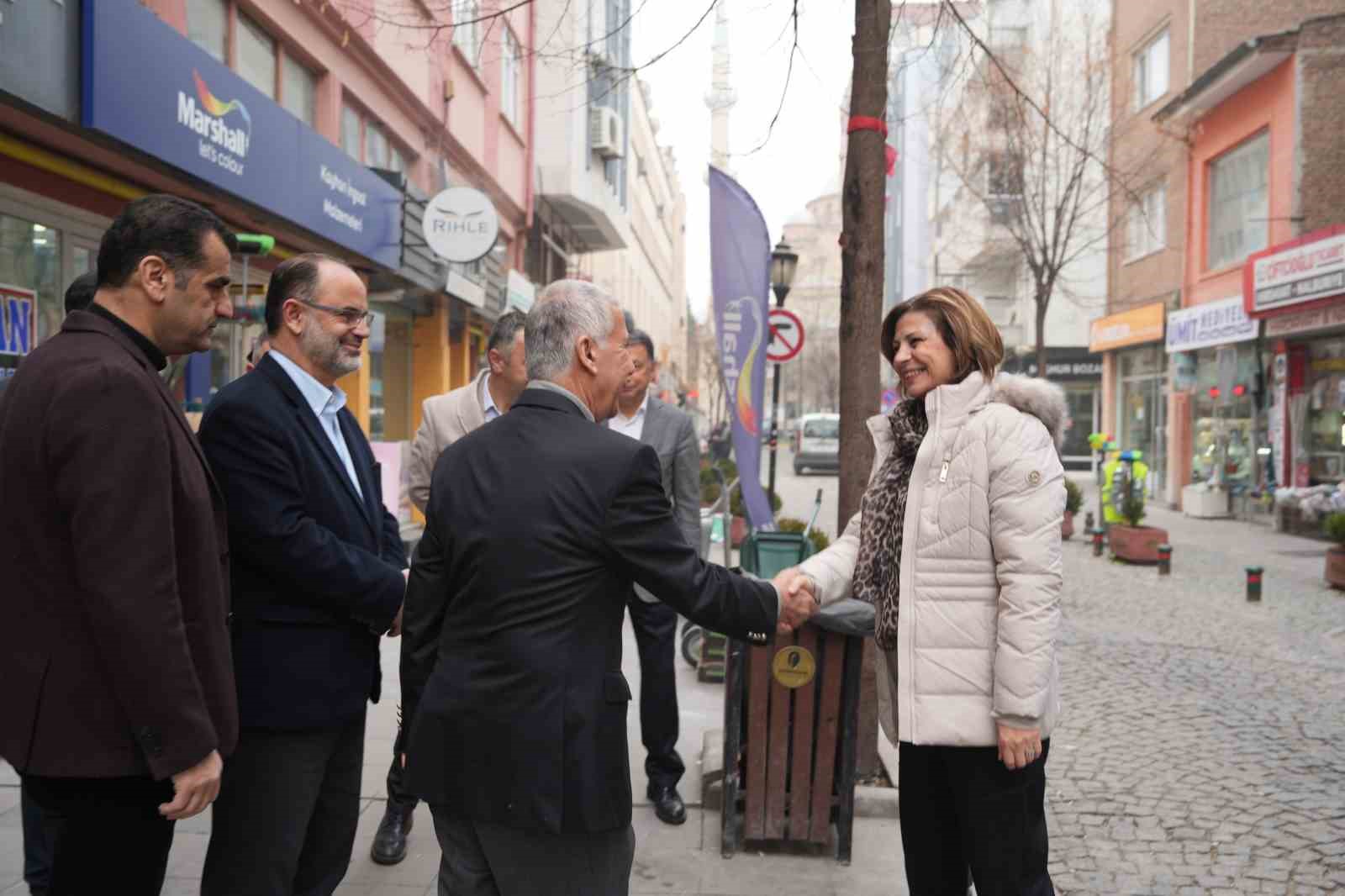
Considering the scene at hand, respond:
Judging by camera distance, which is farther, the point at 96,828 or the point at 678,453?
the point at 678,453

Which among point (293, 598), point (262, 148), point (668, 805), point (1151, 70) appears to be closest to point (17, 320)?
point (262, 148)

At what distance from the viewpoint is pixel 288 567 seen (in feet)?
8.41

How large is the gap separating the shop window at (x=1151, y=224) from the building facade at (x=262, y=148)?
13441mm

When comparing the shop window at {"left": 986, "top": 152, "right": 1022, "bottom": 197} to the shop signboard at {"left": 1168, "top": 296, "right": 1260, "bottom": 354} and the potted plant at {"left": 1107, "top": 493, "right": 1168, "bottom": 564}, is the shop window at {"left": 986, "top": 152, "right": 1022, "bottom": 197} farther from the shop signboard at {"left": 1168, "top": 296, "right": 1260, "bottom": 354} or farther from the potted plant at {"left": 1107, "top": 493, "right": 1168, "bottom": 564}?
the potted plant at {"left": 1107, "top": 493, "right": 1168, "bottom": 564}

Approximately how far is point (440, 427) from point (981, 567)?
2528 millimetres

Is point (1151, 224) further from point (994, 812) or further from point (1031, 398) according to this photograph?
point (994, 812)

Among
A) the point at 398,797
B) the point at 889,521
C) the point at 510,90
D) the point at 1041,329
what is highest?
the point at 510,90

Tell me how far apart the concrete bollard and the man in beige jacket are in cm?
866

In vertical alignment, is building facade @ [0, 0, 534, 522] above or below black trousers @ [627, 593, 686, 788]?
above

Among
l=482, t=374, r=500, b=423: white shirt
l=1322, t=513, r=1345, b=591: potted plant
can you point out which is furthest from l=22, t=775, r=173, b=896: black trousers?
l=1322, t=513, r=1345, b=591: potted plant

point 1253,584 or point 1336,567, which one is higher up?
point 1336,567

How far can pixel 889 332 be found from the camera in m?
3.13

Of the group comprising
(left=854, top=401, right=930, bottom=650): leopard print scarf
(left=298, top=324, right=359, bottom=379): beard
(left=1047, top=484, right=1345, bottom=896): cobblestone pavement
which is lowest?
(left=1047, top=484, right=1345, bottom=896): cobblestone pavement

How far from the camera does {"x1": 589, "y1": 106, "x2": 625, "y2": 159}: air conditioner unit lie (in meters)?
26.6
